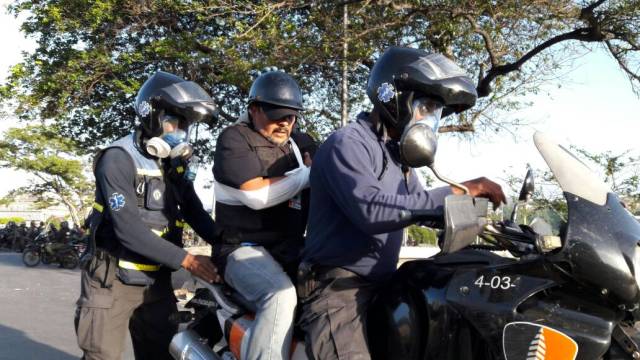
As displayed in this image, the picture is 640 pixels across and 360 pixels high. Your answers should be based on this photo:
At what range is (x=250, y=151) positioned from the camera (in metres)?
3.12

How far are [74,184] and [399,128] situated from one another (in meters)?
43.7

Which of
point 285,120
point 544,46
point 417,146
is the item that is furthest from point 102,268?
point 544,46

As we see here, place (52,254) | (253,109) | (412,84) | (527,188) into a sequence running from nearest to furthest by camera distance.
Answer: (527,188) → (412,84) → (253,109) → (52,254)

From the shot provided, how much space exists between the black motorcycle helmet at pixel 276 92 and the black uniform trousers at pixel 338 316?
1063mm

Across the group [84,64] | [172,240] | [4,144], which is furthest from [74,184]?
[172,240]

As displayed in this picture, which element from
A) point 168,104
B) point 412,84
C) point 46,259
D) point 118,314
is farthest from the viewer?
point 46,259

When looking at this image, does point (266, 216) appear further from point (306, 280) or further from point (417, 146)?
point (417, 146)

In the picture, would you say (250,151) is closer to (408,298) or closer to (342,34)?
(408,298)

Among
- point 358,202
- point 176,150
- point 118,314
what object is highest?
point 358,202

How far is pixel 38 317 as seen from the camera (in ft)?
27.4

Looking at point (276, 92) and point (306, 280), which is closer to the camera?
point (306, 280)

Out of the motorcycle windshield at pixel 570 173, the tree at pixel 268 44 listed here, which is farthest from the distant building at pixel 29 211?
the motorcycle windshield at pixel 570 173

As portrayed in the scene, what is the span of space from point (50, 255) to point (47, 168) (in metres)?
23.7

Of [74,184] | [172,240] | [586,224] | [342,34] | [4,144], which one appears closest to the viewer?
[586,224]
